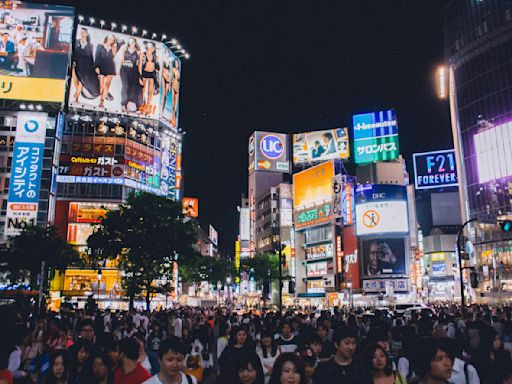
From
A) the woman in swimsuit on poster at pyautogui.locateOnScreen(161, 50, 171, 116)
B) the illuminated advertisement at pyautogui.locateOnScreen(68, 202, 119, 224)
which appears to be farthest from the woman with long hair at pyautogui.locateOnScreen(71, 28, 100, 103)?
the illuminated advertisement at pyautogui.locateOnScreen(68, 202, 119, 224)

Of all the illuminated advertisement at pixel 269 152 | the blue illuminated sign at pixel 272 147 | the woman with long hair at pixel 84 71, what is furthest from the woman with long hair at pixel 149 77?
the blue illuminated sign at pixel 272 147

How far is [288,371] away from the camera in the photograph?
457 centimetres

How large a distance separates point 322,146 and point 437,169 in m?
20.0

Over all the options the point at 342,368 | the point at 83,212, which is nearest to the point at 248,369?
the point at 342,368

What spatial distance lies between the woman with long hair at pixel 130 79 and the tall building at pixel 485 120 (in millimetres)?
47512

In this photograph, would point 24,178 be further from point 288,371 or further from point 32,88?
point 288,371

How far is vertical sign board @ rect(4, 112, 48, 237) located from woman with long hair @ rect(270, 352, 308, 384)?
150ft

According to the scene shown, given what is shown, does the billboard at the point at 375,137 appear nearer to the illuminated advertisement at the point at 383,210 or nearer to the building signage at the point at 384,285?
the illuminated advertisement at the point at 383,210

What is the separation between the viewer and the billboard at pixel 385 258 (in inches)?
2746

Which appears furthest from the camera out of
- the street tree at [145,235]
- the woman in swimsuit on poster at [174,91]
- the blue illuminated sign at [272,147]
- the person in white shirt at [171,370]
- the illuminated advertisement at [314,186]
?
the blue illuminated sign at [272,147]

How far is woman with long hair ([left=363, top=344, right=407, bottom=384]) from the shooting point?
5750mm

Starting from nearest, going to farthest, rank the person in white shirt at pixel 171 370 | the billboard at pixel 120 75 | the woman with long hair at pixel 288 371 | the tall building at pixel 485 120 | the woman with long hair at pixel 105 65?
the woman with long hair at pixel 288 371 → the person in white shirt at pixel 171 370 → the tall building at pixel 485 120 → the billboard at pixel 120 75 → the woman with long hair at pixel 105 65

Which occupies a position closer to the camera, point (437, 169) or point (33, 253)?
point (33, 253)

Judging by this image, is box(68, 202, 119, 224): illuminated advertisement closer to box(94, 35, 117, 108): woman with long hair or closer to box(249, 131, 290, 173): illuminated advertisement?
box(94, 35, 117, 108): woman with long hair
